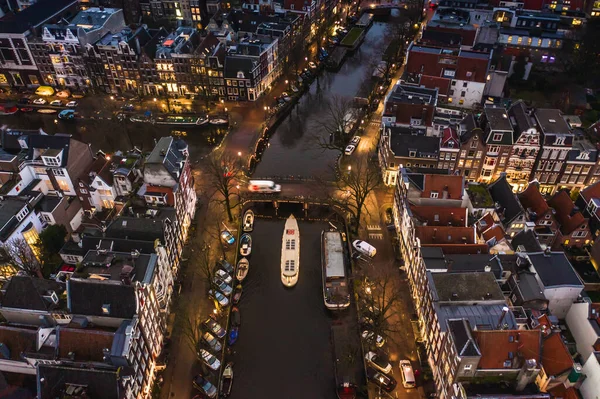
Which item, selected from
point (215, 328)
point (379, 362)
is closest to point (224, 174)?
point (215, 328)

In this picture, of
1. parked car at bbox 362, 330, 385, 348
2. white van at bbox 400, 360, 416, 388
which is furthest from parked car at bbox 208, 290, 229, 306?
white van at bbox 400, 360, 416, 388

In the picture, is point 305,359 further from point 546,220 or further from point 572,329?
point 546,220

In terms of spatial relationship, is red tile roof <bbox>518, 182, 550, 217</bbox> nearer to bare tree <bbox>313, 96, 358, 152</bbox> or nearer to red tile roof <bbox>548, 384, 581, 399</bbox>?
red tile roof <bbox>548, 384, 581, 399</bbox>

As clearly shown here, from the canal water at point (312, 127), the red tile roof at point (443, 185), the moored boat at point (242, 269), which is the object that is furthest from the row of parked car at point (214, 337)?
the red tile roof at point (443, 185)

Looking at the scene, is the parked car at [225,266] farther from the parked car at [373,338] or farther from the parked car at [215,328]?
the parked car at [373,338]

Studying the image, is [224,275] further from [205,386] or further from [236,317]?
[205,386]

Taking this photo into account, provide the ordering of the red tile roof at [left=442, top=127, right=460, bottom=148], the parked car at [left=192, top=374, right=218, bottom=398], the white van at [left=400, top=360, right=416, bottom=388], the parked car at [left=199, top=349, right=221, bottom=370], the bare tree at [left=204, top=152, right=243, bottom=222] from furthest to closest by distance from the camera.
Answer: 1. the red tile roof at [left=442, top=127, right=460, bottom=148]
2. the bare tree at [left=204, top=152, right=243, bottom=222]
3. the parked car at [left=199, top=349, right=221, bottom=370]
4. the white van at [left=400, top=360, right=416, bottom=388]
5. the parked car at [left=192, top=374, right=218, bottom=398]
